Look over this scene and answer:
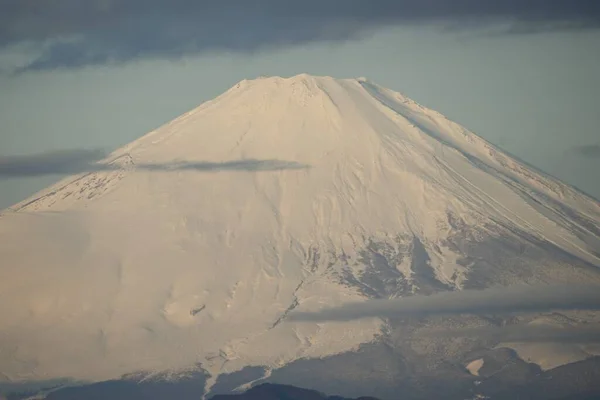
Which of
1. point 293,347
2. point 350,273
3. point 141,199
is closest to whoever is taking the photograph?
point 293,347

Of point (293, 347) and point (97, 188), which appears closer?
point (293, 347)

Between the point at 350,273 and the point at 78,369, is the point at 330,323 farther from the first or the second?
the point at 78,369

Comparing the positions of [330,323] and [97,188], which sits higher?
[97,188]

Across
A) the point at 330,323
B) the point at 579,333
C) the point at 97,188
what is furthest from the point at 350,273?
the point at 97,188

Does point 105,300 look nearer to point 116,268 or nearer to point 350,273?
point 116,268

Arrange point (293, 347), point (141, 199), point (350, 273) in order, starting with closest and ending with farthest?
1. point (293, 347)
2. point (350, 273)
3. point (141, 199)

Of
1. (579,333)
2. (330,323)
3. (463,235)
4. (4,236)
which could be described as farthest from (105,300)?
(579,333)
